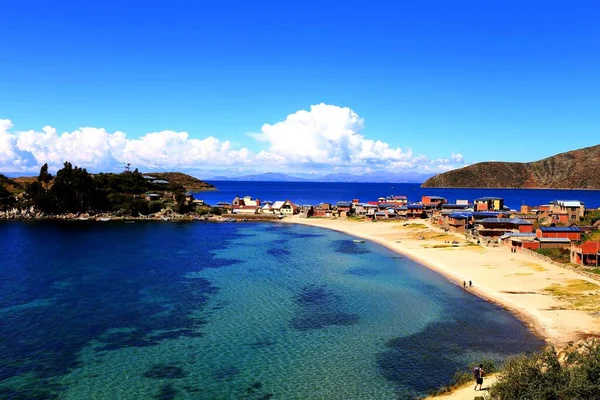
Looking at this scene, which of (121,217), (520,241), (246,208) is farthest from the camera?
(246,208)

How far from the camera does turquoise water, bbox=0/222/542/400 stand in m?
32.1

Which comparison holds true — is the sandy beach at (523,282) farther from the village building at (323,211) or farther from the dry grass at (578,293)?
the village building at (323,211)

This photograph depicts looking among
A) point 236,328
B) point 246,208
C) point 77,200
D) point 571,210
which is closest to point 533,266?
point 236,328

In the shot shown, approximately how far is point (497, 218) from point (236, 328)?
8058 centimetres

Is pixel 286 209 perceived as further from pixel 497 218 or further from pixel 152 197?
pixel 497 218

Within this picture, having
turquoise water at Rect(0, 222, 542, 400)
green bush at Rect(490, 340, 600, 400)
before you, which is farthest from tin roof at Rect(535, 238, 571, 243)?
green bush at Rect(490, 340, 600, 400)

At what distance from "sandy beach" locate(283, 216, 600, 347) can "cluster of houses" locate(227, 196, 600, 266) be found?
4.27m

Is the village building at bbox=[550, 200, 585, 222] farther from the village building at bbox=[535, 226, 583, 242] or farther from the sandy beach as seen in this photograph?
the village building at bbox=[535, 226, 583, 242]

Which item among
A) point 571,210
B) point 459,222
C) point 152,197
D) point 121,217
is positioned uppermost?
point 152,197

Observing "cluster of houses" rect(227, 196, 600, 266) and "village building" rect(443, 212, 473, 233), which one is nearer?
"cluster of houses" rect(227, 196, 600, 266)

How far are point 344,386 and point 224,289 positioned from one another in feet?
102

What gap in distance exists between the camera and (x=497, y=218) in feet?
342

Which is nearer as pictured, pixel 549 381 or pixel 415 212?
pixel 549 381

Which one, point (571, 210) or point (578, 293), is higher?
point (571, 210)
